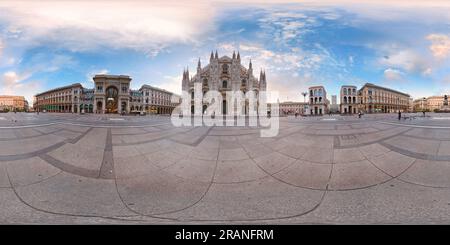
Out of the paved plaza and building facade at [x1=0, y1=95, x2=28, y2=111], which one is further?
building facade at [x1=0, y1=95, x2=28, y2=111]

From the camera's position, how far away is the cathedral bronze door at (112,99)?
6.71ft

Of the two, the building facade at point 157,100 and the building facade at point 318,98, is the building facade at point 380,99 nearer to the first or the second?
the building facade at point 318,98

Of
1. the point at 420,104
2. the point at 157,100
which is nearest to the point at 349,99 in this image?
the point at 420,104

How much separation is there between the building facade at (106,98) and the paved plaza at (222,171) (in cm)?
13

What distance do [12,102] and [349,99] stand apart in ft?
13.8

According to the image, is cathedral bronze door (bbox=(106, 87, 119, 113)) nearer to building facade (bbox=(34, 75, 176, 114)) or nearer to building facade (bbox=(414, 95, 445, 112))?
building facade (bbox=(34, 75, 176, 114))

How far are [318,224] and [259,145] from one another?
0.91m

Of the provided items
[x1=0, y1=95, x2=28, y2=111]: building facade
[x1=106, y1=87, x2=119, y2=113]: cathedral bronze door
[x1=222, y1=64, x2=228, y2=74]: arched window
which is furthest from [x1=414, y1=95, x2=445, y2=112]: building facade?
[x1=0, y1=95, x2=28, y2=111]: building facade

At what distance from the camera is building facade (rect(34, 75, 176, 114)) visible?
6.89ft

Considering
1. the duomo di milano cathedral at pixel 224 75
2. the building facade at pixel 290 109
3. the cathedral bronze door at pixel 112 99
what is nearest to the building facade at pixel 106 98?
the cathedral bronze door at pixel 112 99

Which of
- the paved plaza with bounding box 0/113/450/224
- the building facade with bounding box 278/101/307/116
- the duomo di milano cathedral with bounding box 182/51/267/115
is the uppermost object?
the duomo di milano cathedral with bounding box 182/51/267/115

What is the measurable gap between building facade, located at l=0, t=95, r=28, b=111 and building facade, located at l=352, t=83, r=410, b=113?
4.13 m

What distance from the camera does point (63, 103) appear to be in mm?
2236
